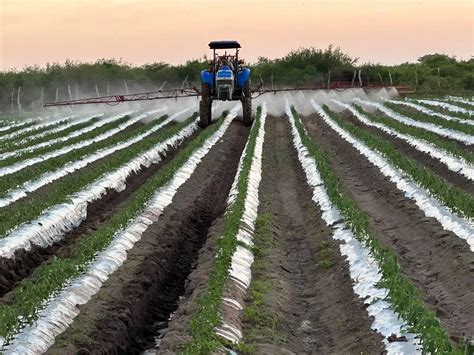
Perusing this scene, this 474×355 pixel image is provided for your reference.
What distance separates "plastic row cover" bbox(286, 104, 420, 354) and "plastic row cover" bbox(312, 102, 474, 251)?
5.08ft

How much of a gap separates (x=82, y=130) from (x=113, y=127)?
4.45ft

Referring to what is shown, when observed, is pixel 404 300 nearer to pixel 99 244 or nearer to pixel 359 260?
pixel 359 260

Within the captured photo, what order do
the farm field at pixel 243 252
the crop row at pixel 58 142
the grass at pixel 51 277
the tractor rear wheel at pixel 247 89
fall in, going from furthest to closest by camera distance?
the tractor rear wheel at pixel 247 89, the crop row at pixel 58 142, the farm field at pixel 243 252, the grass at pixel 51 277

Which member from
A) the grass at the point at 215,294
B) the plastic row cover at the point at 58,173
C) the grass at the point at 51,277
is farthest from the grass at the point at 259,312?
the plastic row cover at the point at 58,173

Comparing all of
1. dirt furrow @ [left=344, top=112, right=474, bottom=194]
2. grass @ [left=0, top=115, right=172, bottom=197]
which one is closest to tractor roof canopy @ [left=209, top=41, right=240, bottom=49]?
grass @ [left=0, top=115, right=172, bottom=197]

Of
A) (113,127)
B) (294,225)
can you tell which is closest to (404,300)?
(294,225)

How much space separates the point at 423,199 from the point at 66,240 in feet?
21.3

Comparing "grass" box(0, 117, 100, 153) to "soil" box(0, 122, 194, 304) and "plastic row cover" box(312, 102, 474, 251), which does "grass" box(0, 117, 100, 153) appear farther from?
"plastic row cover" box(312, 102, 474, 251)

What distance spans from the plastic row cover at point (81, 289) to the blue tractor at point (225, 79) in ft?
42.6

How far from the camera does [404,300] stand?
807 centimetres

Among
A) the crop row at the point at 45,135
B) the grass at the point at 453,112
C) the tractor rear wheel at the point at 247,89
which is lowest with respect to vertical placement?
the crop row at the point at 45,135

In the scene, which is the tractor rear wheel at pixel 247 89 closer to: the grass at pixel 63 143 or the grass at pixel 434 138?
the grass at pixel 434 138

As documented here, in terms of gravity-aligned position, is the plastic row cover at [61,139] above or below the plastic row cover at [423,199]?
below

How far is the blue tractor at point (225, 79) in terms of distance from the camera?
28281 mm
